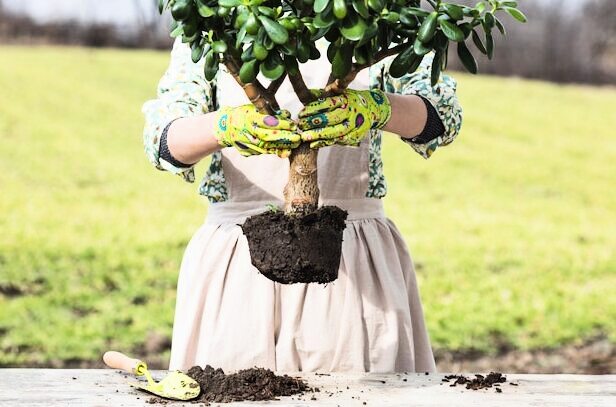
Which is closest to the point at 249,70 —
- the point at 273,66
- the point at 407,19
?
the point at 273,66

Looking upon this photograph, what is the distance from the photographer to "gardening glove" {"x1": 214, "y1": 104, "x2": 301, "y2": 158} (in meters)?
1.76

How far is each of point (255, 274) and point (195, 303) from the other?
0.16 m

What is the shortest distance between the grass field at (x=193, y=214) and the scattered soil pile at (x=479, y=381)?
10.7 feet

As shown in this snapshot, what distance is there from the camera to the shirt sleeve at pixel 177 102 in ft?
6.86

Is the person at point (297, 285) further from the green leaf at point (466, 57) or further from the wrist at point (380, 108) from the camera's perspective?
the green leaf at point (466, 57)

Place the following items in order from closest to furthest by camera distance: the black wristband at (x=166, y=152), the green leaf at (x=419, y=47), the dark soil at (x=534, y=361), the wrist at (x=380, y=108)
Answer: the green leaf at (x=419, y=47) < the wrist at (x=380, y=108) < the black wristband at (x=166, y=152) < the dark soil at (x=534, y=361)

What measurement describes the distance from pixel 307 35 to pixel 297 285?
2.27 feet

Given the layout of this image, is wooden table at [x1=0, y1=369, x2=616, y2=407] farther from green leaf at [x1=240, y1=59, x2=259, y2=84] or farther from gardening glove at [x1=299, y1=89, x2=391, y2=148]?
green leaf at [x1=240, y1=59, x2=259, y2=84]

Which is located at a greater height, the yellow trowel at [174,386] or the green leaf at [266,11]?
the green leaf at [266,11]

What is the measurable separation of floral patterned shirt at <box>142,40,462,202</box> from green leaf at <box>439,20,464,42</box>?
0.46 metres

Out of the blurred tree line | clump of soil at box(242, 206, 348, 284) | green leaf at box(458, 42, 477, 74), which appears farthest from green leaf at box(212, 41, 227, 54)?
the blurred tree line

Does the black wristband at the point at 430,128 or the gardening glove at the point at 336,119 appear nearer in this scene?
the gardening glove at the point at 336,119

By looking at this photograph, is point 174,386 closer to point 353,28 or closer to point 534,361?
point 353,28

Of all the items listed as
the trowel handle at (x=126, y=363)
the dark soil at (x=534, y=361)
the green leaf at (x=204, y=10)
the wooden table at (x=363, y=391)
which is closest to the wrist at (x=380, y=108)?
the green leaf at (x=204, y=10)
